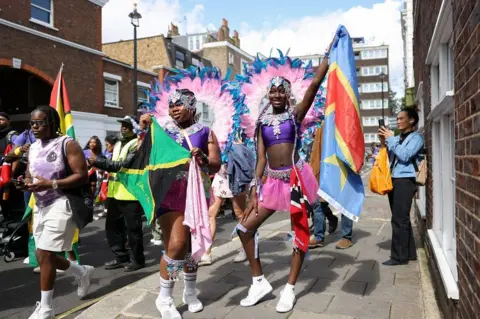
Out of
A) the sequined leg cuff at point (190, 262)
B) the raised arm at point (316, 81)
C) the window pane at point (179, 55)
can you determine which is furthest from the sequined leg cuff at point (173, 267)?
the window pane at point (179, 55)

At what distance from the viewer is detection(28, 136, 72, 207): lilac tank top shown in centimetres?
373

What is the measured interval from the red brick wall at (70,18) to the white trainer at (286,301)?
17039 millimetres

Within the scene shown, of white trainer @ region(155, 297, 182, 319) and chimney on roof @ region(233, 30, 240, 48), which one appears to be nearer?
white trainer @ region(155, 297, 182, 319)

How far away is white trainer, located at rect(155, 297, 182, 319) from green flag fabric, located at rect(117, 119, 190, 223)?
0.69 metres

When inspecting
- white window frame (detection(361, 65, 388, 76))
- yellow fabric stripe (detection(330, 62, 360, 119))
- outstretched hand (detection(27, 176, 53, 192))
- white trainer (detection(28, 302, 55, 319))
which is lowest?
white trainer (detection(28, 302, 55, 319))

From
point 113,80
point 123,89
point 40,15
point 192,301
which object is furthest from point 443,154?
point 123,89

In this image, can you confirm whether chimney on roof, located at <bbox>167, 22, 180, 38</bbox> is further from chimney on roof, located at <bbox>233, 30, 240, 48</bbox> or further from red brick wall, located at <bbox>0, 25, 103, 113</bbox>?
red brick wall, located at <bbox>0, 25, 103, 113</bbox>

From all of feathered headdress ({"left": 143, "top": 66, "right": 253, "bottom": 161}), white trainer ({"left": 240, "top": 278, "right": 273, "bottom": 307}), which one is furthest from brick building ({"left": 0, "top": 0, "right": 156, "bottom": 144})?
white trainer ({"left": 240, "top": 278, "right": 273, "bottom": 307})

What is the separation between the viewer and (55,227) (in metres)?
3.63

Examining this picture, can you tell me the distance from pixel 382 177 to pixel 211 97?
2244mm

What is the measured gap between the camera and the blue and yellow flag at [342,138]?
3.57m

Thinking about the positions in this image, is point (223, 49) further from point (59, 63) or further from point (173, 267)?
point (173, 267)

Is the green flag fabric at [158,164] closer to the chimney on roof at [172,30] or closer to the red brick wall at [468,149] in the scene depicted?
the red brick wall at [468,149]

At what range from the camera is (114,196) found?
537cm
